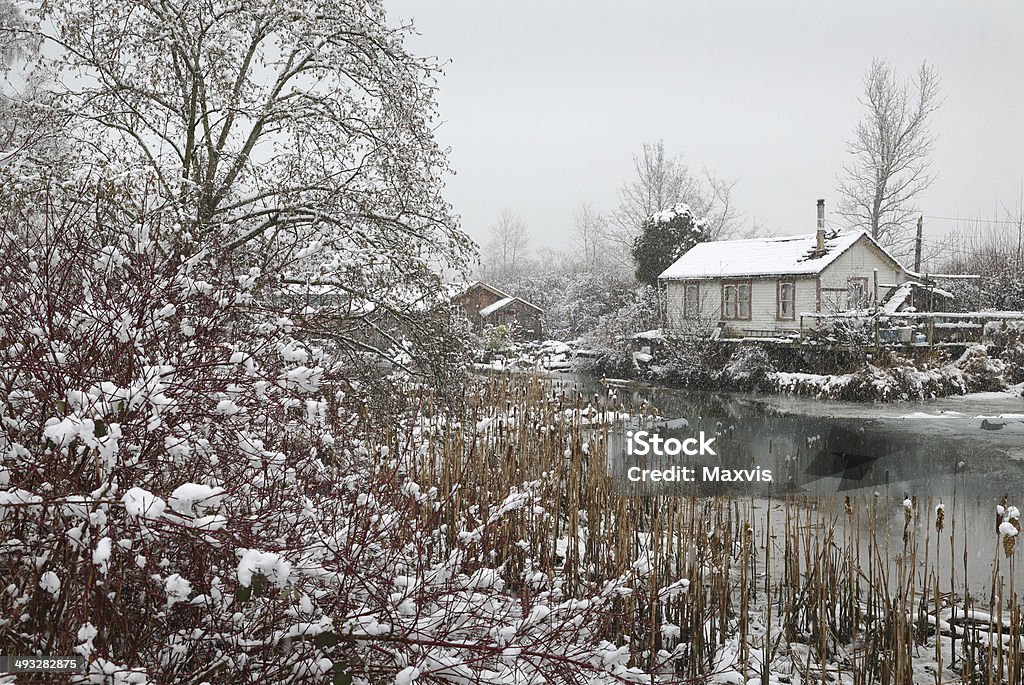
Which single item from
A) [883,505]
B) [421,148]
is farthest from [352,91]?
[883,505]

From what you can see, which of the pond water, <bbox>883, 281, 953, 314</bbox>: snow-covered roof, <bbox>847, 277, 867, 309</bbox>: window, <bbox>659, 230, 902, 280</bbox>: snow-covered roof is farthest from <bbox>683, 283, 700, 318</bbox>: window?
the pond water

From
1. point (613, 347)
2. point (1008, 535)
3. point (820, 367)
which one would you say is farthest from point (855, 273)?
point (1008, 535)

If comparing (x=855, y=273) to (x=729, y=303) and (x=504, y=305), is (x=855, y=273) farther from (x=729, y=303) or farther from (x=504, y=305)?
(x=504, y=305)

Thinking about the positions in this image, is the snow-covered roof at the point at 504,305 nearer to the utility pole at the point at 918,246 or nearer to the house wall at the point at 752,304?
the house wall at the point at 752,304

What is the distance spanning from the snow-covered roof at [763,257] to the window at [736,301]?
31 cm

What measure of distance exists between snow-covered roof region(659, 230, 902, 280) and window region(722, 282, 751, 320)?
310 mm

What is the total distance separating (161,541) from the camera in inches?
57.1

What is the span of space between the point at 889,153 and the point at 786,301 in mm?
4823

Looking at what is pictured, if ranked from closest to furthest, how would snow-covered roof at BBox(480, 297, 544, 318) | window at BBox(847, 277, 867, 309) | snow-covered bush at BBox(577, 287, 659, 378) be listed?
snow-covered bush at BBox(577, 287, 659, 378) < window at BBox(847, 277, 867, 309) < snow-covered roof at BBox(480, 297, 544, 318)

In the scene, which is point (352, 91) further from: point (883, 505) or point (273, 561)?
point (273, 561)

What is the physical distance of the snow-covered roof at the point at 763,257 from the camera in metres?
12.9

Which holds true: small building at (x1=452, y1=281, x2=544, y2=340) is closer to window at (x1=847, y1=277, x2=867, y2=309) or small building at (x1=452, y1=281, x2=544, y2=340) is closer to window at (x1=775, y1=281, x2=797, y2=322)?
window at (x1=775, y1=281, x2=797, y2=322)

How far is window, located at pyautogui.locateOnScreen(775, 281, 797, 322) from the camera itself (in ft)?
43.0

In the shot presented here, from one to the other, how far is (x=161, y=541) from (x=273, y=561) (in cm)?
44
